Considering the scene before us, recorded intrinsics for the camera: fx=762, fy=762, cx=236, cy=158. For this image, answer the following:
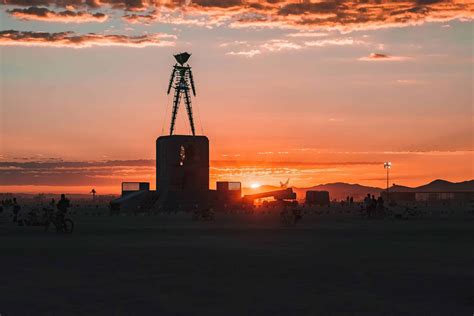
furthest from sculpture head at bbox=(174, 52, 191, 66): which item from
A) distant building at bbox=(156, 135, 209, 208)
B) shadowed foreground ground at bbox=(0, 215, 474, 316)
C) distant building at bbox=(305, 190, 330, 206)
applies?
shadowed foreground ground at bbox=(0, 215, 474, 316)

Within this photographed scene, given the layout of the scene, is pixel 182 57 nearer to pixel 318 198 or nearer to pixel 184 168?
pixel 184 168

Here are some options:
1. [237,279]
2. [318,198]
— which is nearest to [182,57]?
[318,198]

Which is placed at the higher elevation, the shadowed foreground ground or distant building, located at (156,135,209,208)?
distant building, located at (156,135,209,208)

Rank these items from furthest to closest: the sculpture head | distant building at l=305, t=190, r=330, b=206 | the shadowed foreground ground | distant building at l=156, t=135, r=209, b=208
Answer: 1. distant building at l=305, t=190, r=330, b=206
2. the sculpture head
3. distant building at l=156, t=135, r=209, b=208
4. the shadowed foreground ground

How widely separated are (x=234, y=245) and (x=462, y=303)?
1523 centimetres

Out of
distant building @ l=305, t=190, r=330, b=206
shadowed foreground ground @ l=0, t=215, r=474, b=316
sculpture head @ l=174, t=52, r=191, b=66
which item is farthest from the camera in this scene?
distant building @ l=305, t=190, r=330, b=206

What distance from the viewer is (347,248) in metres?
27.2

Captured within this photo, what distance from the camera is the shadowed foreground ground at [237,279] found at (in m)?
14.0

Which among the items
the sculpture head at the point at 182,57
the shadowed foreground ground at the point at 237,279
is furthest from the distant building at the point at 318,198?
the shadowed foreground ground at the point at 237,279

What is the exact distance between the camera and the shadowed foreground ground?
1399cm

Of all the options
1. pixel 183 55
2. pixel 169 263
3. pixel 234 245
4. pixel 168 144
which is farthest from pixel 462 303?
pixel 183 55

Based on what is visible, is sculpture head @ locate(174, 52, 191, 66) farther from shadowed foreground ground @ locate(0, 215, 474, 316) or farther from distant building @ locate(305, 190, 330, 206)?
shadowed foreground ground @ locate(0, 215, 474, 316)

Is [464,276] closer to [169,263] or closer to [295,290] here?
[295,290]

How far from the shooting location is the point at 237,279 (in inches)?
704
